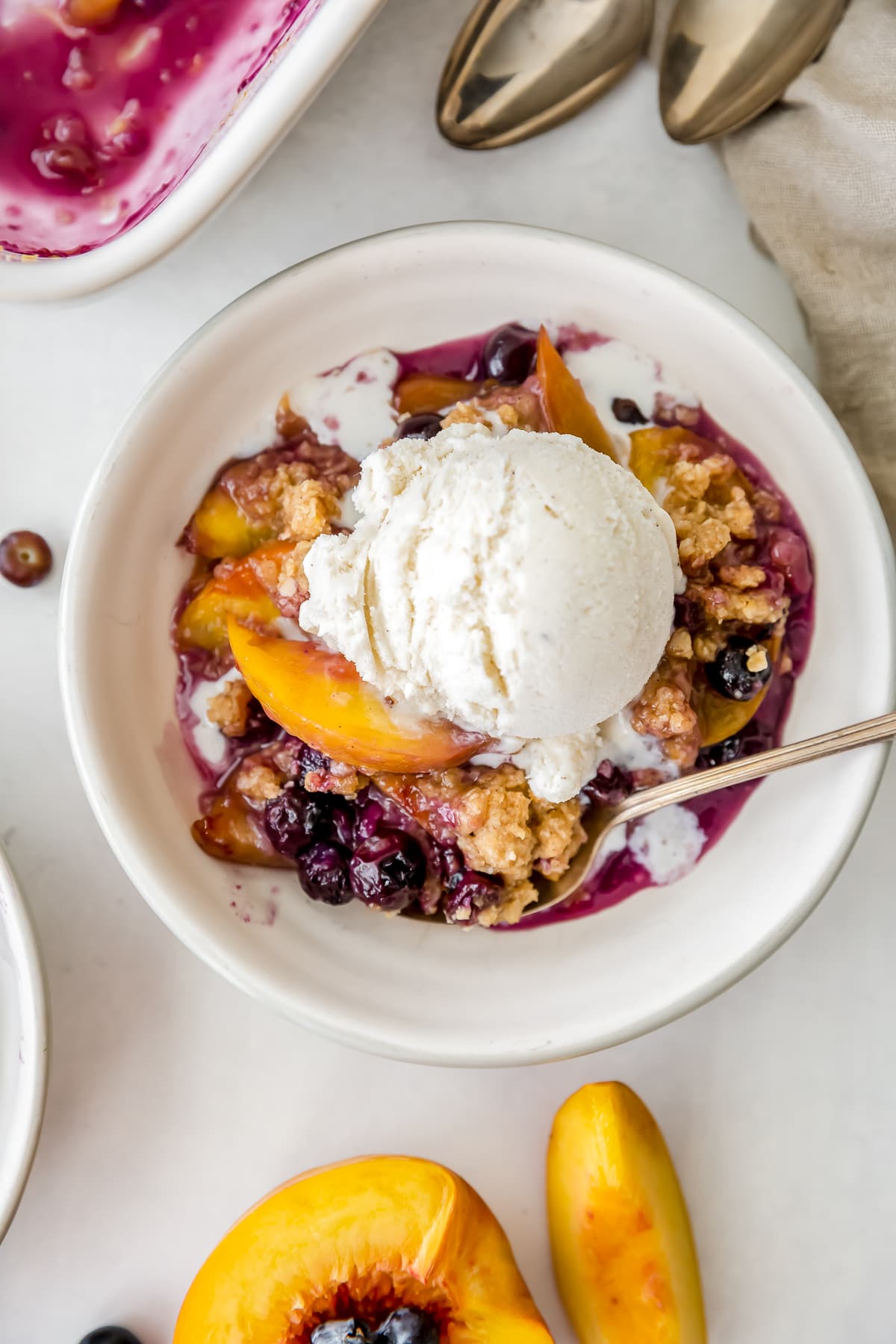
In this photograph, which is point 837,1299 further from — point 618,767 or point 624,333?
point 624,333

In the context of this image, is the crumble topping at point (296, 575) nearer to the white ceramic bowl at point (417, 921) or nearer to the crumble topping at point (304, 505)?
the crumble topping at point (304, 505)

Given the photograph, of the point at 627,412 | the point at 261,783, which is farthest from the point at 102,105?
the point at 261,783

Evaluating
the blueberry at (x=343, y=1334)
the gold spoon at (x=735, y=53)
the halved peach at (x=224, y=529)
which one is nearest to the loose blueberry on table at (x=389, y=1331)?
Result: the blueberry at (x=343, y=1334)

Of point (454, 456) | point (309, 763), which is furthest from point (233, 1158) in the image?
point (454, 456)

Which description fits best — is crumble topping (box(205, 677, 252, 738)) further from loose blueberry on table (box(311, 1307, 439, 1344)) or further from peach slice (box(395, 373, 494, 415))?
loose blueberry on table (box(311, 1307, 439, 1344))

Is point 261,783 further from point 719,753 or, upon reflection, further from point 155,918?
point 719,753

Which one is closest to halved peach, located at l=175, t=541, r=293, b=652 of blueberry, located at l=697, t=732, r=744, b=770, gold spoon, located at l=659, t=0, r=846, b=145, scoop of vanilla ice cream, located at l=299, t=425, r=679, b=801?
scoop of vanilla ice cream, located at l=299, t=425, r=679, b=801

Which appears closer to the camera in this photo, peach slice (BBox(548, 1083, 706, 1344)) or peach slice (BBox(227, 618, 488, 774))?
peach slice (BBox(227, 618, 488, 774))
